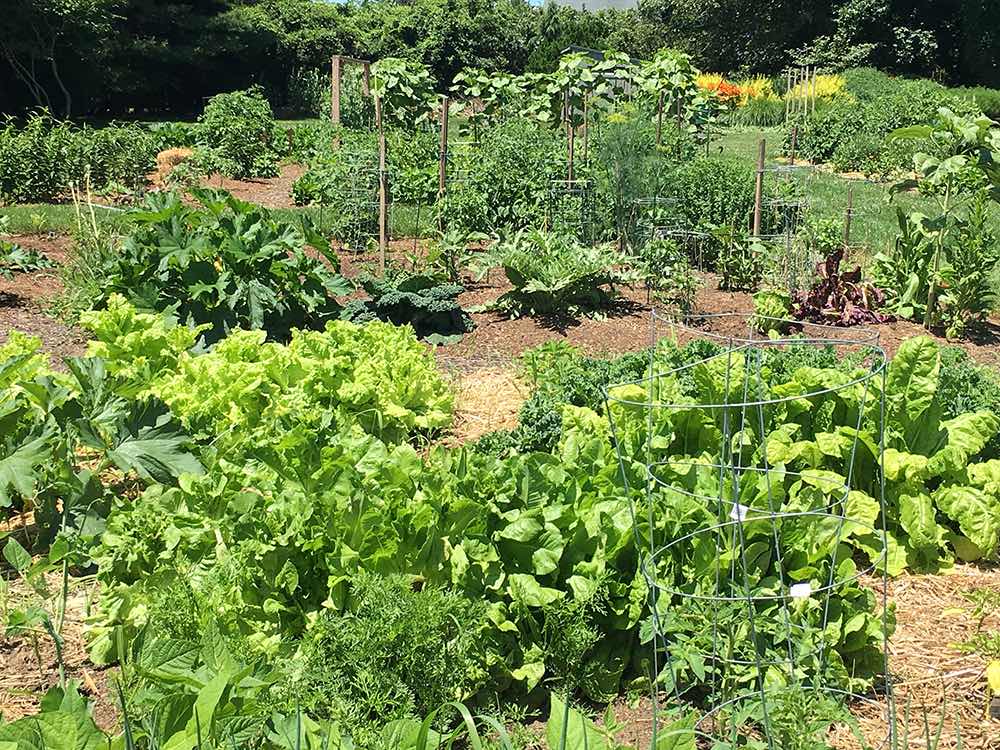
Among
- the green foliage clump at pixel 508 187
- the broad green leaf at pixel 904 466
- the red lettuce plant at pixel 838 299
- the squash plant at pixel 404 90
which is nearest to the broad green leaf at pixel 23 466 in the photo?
the broad green leaf at pixel 904 466

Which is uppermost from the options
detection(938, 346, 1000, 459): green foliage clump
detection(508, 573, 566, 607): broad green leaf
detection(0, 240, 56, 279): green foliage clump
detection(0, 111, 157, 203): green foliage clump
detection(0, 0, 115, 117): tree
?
detection(0, 0, 115, 117): tree

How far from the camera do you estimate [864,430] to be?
14.9 feet

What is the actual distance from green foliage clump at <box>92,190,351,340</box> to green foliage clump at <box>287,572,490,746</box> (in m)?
4.22

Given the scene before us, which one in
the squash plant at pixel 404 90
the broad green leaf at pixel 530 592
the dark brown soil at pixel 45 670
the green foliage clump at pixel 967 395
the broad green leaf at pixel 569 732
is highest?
the squash plant at pixel 404 90

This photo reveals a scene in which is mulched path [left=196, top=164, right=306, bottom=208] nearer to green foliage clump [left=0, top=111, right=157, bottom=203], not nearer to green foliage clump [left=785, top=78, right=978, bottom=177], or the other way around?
green foliage clump [left=0, top=111, right=157, bottom=203]

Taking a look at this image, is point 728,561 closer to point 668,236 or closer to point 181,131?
point 668,236

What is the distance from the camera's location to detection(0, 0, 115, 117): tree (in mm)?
23516

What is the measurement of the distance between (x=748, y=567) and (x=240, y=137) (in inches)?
610

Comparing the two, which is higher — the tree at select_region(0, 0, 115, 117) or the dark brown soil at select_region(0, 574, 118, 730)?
the tree at select_region(0, 0, 115, 117)

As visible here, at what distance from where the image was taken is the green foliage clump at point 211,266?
7.05m

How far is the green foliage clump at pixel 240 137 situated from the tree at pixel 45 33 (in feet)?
23.6

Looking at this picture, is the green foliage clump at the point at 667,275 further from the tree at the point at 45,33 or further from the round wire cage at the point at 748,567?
the tree at the point at 45,33

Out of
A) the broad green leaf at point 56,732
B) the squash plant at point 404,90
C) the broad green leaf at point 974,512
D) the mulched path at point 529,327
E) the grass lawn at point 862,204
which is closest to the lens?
the broad green leaf at point 56,732

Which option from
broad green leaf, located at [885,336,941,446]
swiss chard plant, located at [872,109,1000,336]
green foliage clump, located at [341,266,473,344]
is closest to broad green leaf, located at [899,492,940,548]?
broad green leaf, located at [885,336,941,446]
